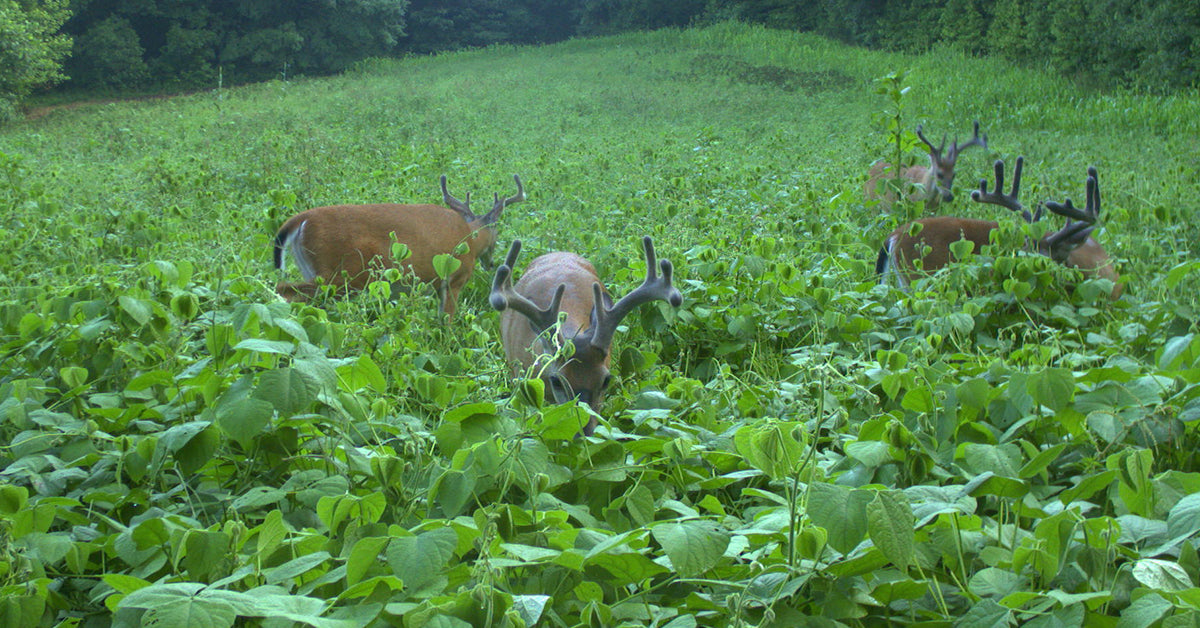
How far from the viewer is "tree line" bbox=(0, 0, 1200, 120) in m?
16.9

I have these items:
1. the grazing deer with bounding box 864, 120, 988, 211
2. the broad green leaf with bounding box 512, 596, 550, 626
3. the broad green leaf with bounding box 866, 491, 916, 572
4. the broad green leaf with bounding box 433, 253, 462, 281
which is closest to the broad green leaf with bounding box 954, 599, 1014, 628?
the broad green leaf with bounding box 866, 491, 916, 572

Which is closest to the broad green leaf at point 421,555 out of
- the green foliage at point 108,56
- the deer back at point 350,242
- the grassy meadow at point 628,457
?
the grassy meadow at point 628,457

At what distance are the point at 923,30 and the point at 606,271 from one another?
22882 mm

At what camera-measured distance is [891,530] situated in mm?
1254

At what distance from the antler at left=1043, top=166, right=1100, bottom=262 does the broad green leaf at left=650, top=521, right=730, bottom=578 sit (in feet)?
14.4

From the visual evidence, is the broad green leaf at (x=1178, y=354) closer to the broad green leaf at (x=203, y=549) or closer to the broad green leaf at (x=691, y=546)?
the broad green leaf at (x=691, y=546)

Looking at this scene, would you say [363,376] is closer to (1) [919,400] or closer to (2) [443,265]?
(1) [919,400]

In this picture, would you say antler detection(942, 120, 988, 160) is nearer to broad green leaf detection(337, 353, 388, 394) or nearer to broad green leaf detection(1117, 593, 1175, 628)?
broad green leaf detection(337, 353, 388, 394)

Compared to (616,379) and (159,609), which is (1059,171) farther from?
(159,609)

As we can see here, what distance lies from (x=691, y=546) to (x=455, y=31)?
3980cm

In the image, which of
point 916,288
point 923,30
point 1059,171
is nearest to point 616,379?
point 916,288

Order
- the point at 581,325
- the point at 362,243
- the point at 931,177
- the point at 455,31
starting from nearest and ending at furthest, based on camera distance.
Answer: the point at 581,325
the point at 362,243
the point at 931,177
the point at 455,31

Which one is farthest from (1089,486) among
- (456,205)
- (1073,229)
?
(456,205)

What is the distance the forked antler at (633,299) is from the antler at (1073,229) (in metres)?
2.51
